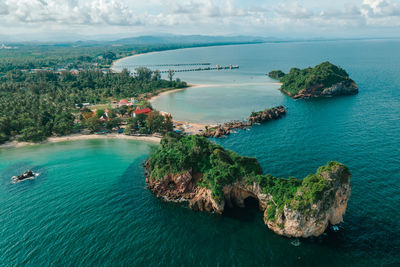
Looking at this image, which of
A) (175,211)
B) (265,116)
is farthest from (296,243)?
(265,116)

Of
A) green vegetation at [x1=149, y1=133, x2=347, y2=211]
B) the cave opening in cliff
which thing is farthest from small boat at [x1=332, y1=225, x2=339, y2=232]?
the cave opening in cliff

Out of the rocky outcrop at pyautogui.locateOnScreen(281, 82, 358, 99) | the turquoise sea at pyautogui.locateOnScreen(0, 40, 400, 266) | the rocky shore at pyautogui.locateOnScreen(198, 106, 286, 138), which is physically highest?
the rocky outcrop at pyautogui.locateOnScreen(281, 82, 358, 99)

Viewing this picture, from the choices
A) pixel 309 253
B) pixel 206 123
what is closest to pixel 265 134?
pixel 206 123

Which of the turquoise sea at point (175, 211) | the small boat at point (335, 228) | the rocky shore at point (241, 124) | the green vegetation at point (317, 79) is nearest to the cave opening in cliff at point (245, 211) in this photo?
the turquoise sea at point (175, 211)

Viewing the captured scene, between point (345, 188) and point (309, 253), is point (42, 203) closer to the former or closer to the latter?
point (309, 253)

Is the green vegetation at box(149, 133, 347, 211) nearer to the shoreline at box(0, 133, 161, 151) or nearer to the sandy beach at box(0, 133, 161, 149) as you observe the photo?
the sandy beach at box(0, 133, 161, 149)

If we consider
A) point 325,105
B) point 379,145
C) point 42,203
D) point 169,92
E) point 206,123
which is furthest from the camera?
point 169,92

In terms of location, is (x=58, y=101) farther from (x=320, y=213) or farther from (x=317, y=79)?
(x=317, y=79)
